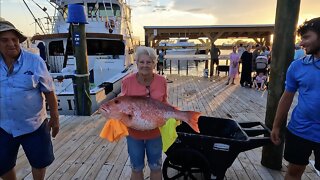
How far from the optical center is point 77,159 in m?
3.62

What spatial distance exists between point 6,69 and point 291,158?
2481mm

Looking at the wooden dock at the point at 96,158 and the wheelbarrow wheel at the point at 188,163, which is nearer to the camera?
the wheelbarrow wheel at the point at 188,163

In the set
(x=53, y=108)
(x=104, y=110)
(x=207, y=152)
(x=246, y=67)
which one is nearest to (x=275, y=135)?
(x=207, y=152)

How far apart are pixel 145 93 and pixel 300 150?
134cm

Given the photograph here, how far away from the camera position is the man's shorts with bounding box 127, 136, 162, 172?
7.52ft

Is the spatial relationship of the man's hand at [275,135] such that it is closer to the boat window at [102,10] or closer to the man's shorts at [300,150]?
the man's shorts at [300,150]

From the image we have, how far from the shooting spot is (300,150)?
2.04m

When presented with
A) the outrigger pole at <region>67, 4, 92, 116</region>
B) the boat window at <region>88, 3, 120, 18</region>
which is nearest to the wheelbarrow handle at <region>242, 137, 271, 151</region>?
the outrigger pole at <region>67, 4, 92, 116</region>

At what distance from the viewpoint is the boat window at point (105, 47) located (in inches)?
416

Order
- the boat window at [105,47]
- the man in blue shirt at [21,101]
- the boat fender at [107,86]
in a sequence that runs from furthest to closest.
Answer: the boat window at [105,47]
the boat fender at [107,86]
the man in blue shirt at [21,101]

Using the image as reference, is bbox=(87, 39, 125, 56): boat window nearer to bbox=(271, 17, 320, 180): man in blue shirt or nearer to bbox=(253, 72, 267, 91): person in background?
bbox=(253, 72, 267, 91): person in background

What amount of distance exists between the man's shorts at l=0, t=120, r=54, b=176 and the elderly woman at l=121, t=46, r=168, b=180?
784mm

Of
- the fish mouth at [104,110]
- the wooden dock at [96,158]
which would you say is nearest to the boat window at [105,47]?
the wooden dock at [96,158]

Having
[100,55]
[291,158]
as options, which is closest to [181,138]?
[291,158]
